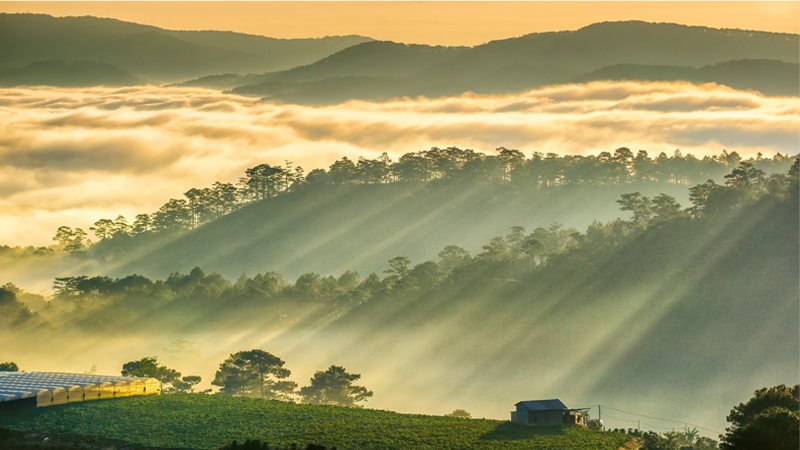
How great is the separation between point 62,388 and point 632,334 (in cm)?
8536

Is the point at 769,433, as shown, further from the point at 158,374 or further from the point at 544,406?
the point at 158,374

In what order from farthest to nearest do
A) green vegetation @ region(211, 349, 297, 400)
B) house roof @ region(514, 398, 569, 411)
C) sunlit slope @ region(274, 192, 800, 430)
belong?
sunlit slope @ region(274, 192, 800, 430) < green vegetation @ region(211, 349, 297, 400) < house roof @ region(514, 398, 569, 411)

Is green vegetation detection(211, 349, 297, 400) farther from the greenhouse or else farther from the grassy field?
the grassy field

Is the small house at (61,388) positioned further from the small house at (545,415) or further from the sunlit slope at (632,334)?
the sunlit slope at (632,334)

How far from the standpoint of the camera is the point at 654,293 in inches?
7131

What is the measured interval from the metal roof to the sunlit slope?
2175 inches

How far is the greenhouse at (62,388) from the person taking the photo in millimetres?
109312

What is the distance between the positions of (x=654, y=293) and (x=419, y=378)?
1368 inches

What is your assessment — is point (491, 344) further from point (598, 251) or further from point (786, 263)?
point (786, 263)

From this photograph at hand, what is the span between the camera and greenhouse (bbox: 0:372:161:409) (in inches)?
4304

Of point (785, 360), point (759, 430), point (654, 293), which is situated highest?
point (654, 293)

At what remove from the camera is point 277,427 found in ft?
339

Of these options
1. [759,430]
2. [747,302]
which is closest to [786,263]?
[747,302]

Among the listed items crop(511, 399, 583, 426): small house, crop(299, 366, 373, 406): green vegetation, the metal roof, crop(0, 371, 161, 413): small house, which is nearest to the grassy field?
crop(511, 399, 583, 426): small house
